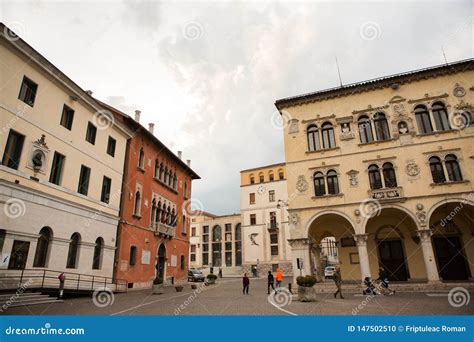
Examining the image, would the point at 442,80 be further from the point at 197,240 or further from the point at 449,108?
the point at 197,240

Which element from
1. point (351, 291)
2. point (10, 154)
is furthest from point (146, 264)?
point (351, 291)

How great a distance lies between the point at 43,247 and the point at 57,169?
4.37 m

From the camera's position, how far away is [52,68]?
1589 centimetres

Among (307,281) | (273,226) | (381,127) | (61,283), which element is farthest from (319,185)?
(273,226)

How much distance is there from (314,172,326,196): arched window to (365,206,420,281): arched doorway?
3883mm

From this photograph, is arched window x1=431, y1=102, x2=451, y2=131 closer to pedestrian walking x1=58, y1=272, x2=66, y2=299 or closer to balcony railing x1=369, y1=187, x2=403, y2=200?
balcony railing x1=369, y1=187, x2=403, y2=200

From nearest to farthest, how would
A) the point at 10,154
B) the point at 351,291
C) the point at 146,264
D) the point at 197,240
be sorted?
1. the point at 10,154
2. the point at 351,291
3. the point at 146,264
4. the point at 197,240

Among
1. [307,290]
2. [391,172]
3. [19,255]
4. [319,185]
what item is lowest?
[307,290]

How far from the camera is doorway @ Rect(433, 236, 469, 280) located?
62.7 ft

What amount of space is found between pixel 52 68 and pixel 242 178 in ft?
132

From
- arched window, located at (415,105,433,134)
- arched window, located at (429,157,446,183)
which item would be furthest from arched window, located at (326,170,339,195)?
arched window, located at (415,105,433,134)

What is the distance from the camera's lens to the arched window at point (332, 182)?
20.3 m

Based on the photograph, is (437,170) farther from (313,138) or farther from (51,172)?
(51,172)

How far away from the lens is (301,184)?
824 inches
